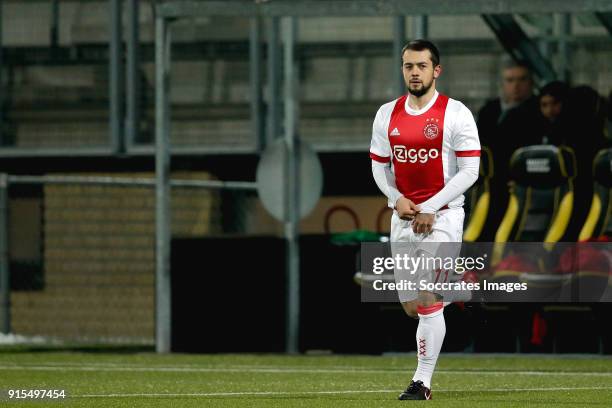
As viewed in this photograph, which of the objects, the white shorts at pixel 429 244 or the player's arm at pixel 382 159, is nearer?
the white shorts at pixel 429 244

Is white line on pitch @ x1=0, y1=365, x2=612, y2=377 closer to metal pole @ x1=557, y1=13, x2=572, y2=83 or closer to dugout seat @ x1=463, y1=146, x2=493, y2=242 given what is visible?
dugout seat @ x1=463, y1=146, x2=493, y2=242

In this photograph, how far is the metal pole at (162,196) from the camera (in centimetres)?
1546

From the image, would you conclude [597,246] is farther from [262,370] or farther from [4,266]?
[4,266]

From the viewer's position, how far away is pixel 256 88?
19625 millimetres

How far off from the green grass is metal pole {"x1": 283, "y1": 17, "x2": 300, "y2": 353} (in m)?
0.50

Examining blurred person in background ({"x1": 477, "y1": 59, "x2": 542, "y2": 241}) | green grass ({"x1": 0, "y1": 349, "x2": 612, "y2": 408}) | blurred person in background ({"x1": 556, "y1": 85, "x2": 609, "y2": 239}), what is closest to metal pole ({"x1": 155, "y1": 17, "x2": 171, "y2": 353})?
green grass ({"x1": 0, "y1": 349, "x2": 612, "y2": 408})

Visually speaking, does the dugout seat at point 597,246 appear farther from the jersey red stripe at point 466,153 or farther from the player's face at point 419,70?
the player's face at point 419,70

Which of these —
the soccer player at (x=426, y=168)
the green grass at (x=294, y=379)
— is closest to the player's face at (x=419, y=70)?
the soccer player at (x=426, y=168)

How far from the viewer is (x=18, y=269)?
20.9 m

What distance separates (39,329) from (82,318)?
1.66ft

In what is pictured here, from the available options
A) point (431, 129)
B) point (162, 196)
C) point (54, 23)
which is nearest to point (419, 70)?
point (431, 129)

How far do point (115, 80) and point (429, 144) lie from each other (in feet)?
32.5

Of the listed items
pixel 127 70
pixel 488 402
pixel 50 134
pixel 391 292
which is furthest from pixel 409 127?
pixel 50 134

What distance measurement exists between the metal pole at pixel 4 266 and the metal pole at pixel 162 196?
2.78 meters
